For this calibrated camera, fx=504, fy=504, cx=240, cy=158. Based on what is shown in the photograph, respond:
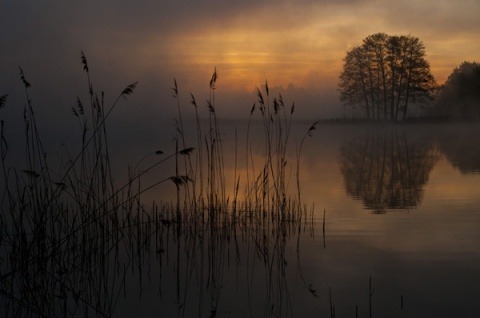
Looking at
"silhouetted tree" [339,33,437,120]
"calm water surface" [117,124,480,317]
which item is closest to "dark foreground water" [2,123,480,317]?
"calm water surface" [117,124,480,317]

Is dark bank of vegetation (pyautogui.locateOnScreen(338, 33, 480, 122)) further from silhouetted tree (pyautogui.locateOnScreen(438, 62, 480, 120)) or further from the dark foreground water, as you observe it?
the dark foreground water

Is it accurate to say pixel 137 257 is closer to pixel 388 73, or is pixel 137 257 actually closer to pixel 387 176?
pixel 387 176

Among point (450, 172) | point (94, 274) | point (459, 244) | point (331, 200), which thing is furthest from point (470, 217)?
point (450, 172)

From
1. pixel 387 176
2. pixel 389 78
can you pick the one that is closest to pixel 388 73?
pixel 389 78

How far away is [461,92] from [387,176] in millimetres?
27797

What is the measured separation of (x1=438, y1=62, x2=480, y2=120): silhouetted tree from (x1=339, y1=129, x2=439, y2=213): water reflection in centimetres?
2007

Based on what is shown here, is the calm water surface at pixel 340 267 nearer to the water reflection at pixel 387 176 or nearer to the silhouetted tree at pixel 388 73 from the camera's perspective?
the water reflection at pixel 387 176

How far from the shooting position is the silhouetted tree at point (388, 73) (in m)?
32.2

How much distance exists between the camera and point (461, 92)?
3547 centimetres

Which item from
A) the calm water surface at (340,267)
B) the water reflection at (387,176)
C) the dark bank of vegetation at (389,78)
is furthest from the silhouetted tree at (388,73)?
the calm water surface at (340,267)

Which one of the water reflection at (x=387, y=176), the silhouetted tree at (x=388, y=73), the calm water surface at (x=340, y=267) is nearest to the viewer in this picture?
the calm water surface at (x=340, y=267)

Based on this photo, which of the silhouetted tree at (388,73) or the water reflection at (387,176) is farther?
the silhouetted tree at (388,73)

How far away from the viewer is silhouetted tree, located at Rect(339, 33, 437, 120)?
3216 cm

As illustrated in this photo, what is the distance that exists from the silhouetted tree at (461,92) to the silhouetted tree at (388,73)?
238 cm
